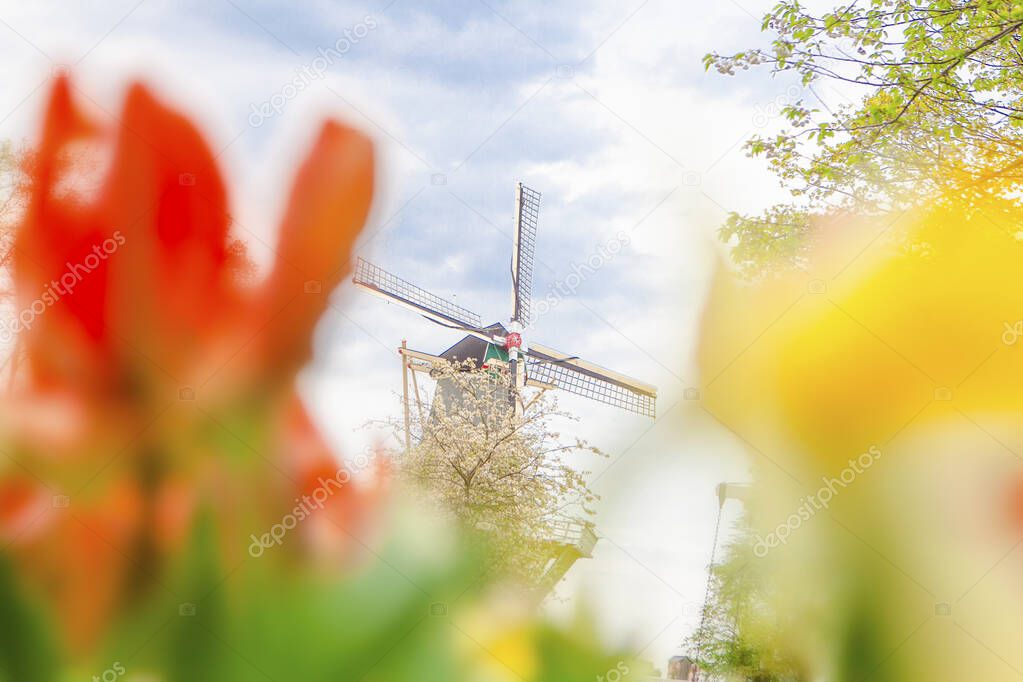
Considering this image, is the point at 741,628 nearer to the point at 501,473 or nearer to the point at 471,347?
the point at 501,473

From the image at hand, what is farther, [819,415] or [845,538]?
[819,415]

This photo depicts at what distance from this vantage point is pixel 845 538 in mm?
10766

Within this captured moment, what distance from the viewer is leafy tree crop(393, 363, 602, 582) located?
1309cm

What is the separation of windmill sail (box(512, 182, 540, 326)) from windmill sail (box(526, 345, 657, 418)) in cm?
165

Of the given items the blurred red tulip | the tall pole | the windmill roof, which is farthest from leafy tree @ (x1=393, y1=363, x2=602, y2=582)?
the windmill roof

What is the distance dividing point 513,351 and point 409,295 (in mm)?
2598

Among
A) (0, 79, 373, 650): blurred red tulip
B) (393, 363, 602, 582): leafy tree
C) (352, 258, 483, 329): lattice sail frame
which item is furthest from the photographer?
(352, 258, 483, 329): lattice sail frame

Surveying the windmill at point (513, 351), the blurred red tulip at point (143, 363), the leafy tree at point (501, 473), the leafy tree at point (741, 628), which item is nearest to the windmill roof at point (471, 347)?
the windmill at point (513, 351)

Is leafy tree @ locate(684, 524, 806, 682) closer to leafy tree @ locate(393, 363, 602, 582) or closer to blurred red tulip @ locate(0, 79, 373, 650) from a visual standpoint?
leafy tree @ locate(393, 363, 602, 582)

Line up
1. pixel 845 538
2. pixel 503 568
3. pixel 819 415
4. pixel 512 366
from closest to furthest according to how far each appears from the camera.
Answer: pixel 845 538 → pixel 819 415 → pixel 503 568 → pixel 512 366

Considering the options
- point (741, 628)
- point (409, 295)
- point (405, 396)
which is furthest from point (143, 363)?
point (741, 628)

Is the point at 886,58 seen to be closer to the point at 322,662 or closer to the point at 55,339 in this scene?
the point at 322,662

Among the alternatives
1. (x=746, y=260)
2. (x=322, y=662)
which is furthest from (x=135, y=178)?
(x=746, y=260)

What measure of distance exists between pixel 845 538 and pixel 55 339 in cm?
1033
